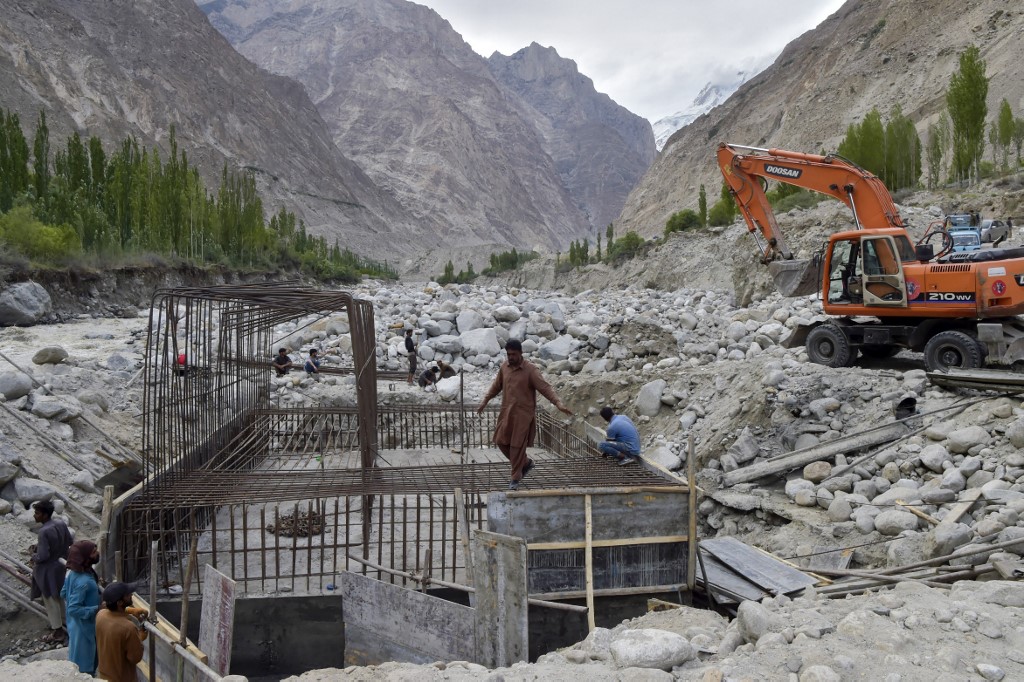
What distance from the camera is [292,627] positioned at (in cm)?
497

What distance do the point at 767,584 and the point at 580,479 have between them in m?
1.63

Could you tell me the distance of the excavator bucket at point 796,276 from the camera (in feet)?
33.8

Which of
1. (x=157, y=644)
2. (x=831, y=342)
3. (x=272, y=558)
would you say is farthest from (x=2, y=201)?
(x=831, y=342)

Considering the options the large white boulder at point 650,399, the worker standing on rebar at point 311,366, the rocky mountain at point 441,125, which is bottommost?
the large white boulder at point 650,399

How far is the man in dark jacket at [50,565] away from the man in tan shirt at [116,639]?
4.32ft

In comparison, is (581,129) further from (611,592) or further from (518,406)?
(611,592)

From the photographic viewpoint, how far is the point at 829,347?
9258 mm

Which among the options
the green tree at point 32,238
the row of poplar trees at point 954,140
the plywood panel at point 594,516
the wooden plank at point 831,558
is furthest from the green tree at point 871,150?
the green tree at point 32,238

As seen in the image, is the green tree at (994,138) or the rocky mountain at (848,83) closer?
the green tree at (994,138)

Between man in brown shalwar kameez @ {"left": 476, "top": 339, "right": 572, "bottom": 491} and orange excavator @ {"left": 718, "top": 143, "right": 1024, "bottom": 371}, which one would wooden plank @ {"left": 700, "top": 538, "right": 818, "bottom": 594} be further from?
orange excavator @ {"left": 718, "top": 143, "right": 1024, "bottom": 371}

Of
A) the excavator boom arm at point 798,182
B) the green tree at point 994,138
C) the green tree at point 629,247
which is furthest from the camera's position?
the green tree at point 629,247

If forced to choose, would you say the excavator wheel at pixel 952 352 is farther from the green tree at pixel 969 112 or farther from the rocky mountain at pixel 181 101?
the rocky mountain at pixel 181 101

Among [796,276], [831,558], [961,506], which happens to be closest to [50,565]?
[831,558]

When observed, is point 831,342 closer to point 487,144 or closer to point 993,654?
point 993,654
